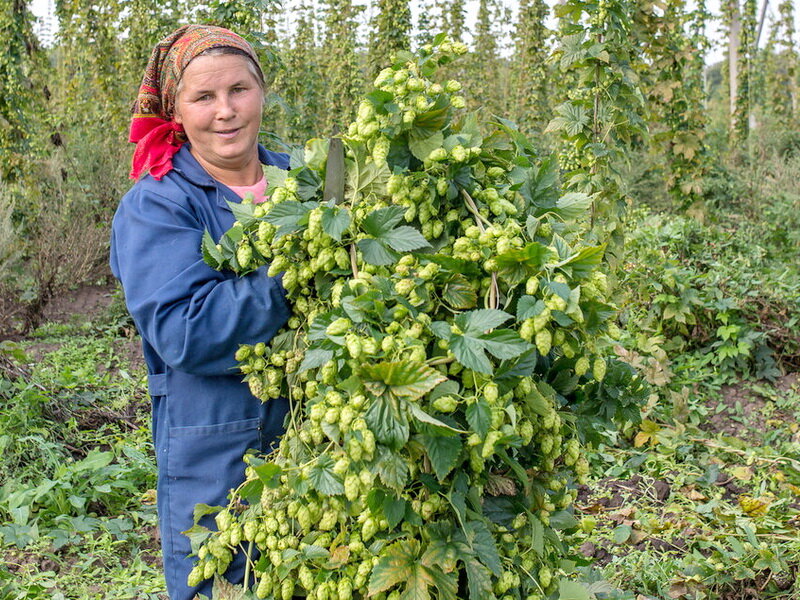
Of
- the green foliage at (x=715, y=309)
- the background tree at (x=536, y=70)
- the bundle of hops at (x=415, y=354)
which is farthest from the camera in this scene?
the background tree at (x=536, y=70)

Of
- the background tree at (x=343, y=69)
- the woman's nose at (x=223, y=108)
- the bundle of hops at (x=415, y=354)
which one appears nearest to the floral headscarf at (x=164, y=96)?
the woman's nose at (x=223, y=108)

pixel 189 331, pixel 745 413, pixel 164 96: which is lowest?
pixel 745 413

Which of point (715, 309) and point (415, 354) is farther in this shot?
point (715, 309)

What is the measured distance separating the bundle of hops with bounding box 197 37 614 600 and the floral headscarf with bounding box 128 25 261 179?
50 centimetres

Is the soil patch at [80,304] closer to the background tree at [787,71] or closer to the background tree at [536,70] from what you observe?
the background tree at [536,70]

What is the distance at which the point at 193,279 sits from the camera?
153 cm

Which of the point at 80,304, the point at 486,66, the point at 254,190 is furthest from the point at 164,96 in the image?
the point at 486,66

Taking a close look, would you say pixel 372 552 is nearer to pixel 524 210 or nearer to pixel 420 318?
pixel 420 318

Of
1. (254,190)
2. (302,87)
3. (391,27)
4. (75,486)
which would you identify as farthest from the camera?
(302,87)

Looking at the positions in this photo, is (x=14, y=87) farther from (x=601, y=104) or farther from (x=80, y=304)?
(x=601, y=104)

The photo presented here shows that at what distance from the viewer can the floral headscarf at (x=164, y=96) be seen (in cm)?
186

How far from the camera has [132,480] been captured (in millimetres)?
3971

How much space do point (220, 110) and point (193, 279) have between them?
0.57 meters

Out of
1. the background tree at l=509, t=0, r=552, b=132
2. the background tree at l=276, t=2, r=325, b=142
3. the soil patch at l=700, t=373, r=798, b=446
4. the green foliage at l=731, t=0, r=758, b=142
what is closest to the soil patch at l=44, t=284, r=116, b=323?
the background tree at l=276, t=2, r=325, b=142
